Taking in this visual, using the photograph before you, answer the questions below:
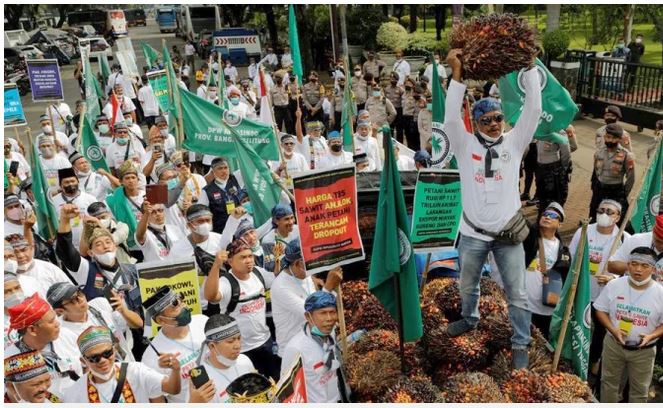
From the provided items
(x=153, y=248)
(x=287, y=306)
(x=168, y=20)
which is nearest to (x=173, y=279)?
(x=287, y=306)

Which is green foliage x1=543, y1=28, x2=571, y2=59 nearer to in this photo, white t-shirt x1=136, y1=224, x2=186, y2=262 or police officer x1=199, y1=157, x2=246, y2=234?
police officer x1=199, y1=157, x2=246, y2=234

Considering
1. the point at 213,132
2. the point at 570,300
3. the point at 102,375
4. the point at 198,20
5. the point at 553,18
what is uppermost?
the point at 198,20

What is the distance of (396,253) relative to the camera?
4.53 m

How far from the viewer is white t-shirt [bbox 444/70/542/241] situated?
4.27 metres

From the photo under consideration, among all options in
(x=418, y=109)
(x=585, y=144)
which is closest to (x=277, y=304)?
(x=418, y=109)

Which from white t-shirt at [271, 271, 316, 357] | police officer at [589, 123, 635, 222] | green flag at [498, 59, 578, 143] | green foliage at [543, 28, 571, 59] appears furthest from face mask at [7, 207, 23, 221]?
green foliage at [543, 28, 571, 59]

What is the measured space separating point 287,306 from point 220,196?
123 inches

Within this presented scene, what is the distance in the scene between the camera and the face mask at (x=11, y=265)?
5320 mm

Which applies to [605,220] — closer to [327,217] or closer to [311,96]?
[327,217]

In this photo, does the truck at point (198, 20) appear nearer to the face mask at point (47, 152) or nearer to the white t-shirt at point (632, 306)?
the face mask at point (47, 152)

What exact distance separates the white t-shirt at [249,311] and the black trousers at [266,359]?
64mm

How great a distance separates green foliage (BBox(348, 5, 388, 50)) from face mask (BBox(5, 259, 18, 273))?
85.5ft

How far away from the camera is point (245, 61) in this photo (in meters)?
33.1

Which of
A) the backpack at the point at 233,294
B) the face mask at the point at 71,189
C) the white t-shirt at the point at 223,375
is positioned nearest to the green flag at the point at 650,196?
the backpack at the point at 233,294
